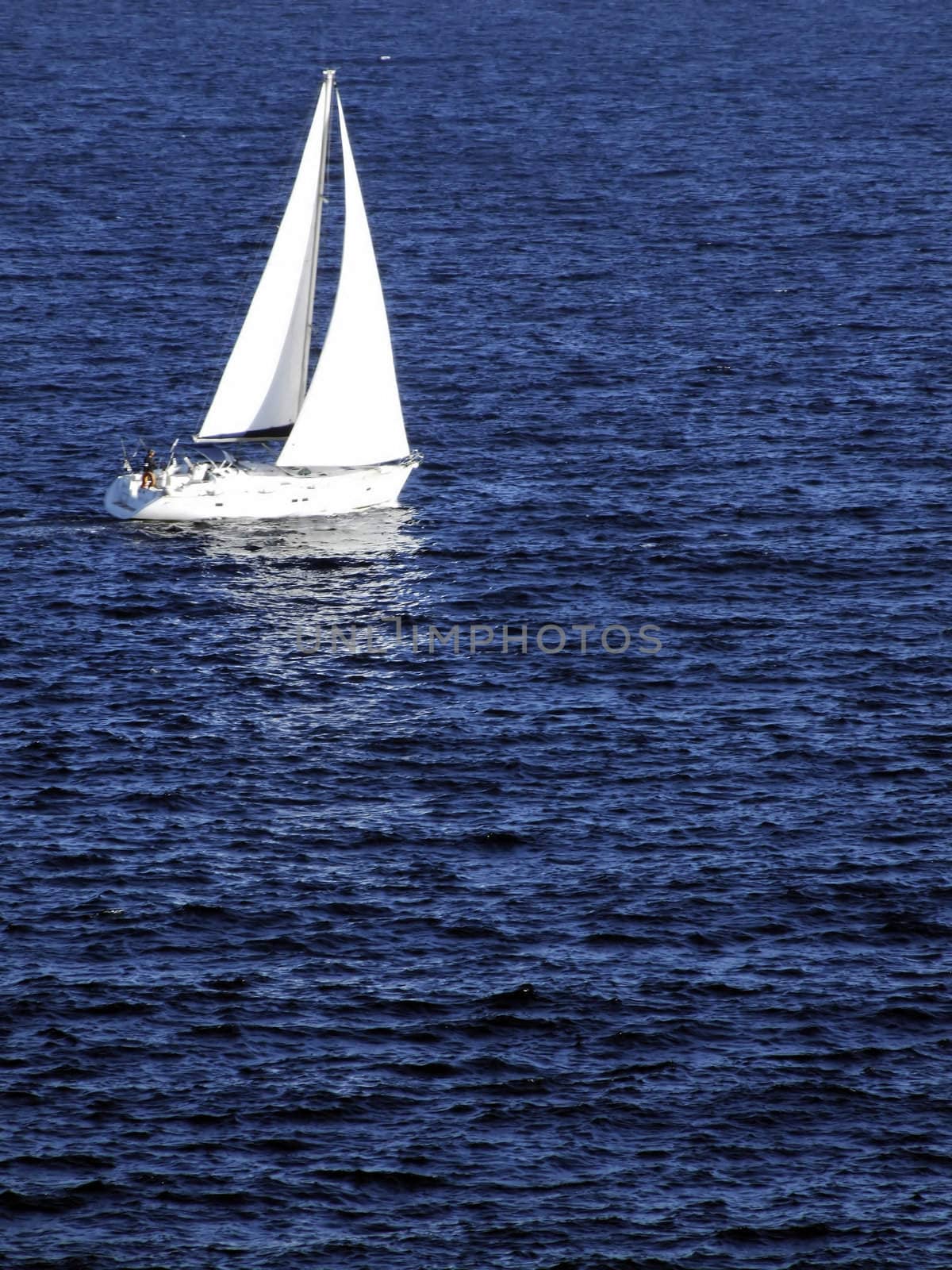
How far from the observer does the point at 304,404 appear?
321ft

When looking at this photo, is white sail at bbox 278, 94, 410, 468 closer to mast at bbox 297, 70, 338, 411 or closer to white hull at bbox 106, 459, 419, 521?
white hull at bbox 106, 459, 419, 521

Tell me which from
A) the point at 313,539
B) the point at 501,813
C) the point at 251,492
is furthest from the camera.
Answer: the point at 251,492

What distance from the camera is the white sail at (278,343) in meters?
99.8

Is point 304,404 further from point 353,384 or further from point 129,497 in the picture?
point 129,497

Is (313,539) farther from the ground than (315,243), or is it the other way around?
(315,243)

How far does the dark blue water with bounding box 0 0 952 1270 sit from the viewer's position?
5234 cm

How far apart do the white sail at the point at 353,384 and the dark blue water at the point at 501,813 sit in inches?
145

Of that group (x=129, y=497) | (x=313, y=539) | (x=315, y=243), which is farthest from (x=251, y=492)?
(x=315, y=243)

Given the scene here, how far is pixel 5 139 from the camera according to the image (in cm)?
18300

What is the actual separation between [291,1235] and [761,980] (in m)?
17.4

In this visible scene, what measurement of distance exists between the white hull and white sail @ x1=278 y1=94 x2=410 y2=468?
1.01 meters

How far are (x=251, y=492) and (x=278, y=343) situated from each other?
8.65m

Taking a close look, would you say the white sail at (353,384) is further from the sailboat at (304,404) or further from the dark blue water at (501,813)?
the dark blue water at (501,813)

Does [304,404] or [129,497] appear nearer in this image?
[129,497]
